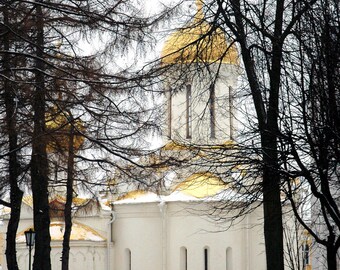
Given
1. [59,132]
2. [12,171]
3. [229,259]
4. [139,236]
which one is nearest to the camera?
[59,132]

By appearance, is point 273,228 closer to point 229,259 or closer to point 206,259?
point 206,259

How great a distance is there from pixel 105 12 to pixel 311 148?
4609 mm

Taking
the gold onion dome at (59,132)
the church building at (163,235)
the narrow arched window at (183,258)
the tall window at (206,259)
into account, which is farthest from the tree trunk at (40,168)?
the narrow arched window at (183,258)

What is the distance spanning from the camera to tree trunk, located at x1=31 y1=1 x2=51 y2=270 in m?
14.4

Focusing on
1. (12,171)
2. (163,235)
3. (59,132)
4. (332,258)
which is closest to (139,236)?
(163,235)

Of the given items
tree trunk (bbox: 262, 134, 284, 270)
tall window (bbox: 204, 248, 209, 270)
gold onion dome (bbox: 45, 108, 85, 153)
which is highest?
gold onion dome (bbox: 45, 108, 85, 153)

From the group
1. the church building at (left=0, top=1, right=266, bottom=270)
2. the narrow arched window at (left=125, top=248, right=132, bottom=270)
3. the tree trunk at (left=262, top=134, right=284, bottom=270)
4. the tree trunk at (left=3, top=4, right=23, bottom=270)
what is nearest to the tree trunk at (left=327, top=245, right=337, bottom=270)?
the tree trunk at (left=262, top=134, right=284, bottom=270)

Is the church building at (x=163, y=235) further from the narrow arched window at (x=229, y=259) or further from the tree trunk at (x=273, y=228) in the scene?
the tree trunk at (x=273, y=228)

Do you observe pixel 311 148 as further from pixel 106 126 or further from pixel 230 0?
pixel 106 126

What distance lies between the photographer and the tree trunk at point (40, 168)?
14.4 meters

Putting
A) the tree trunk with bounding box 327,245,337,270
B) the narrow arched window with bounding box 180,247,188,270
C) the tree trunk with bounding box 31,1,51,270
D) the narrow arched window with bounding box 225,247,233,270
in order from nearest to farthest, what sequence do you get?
the tree trunk with bounding box 327,245,337,270 < the tree trunk with bounding box 31,1,51,270 < the narrow arched window with bounding box 225,247,233,270 < the narrow arched window with bounding box 180,247,188,270

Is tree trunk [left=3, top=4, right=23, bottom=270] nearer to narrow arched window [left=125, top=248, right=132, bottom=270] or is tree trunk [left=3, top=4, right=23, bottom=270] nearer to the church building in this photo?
the church building

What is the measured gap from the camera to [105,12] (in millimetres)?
13773

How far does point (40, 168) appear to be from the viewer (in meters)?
15.6
